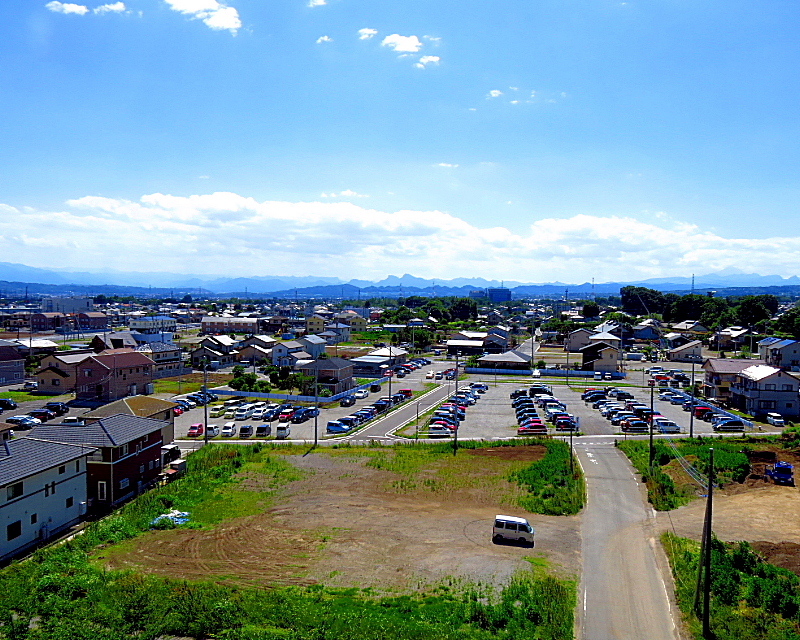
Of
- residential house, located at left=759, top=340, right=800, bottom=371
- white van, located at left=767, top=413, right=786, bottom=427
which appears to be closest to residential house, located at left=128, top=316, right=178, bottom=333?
residential house, located at left=759, top=340, right=800, bottom=371

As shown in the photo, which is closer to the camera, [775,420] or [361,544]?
[361,544]

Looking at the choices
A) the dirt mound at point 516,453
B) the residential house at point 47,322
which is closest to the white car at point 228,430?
the dirt mound at point 516,453

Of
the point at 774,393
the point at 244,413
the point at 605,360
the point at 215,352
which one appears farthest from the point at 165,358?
the point at 774,393

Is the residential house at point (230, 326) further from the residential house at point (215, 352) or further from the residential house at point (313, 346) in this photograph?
the residential house at point (313, 346)

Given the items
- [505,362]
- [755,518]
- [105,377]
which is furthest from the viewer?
[505,362]

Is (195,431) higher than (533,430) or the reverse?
the reverse

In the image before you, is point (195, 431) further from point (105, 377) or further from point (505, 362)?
point (505, 362)

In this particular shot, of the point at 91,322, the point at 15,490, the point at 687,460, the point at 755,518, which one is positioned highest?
the point at 15,490

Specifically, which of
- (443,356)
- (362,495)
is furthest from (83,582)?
(443,356)
